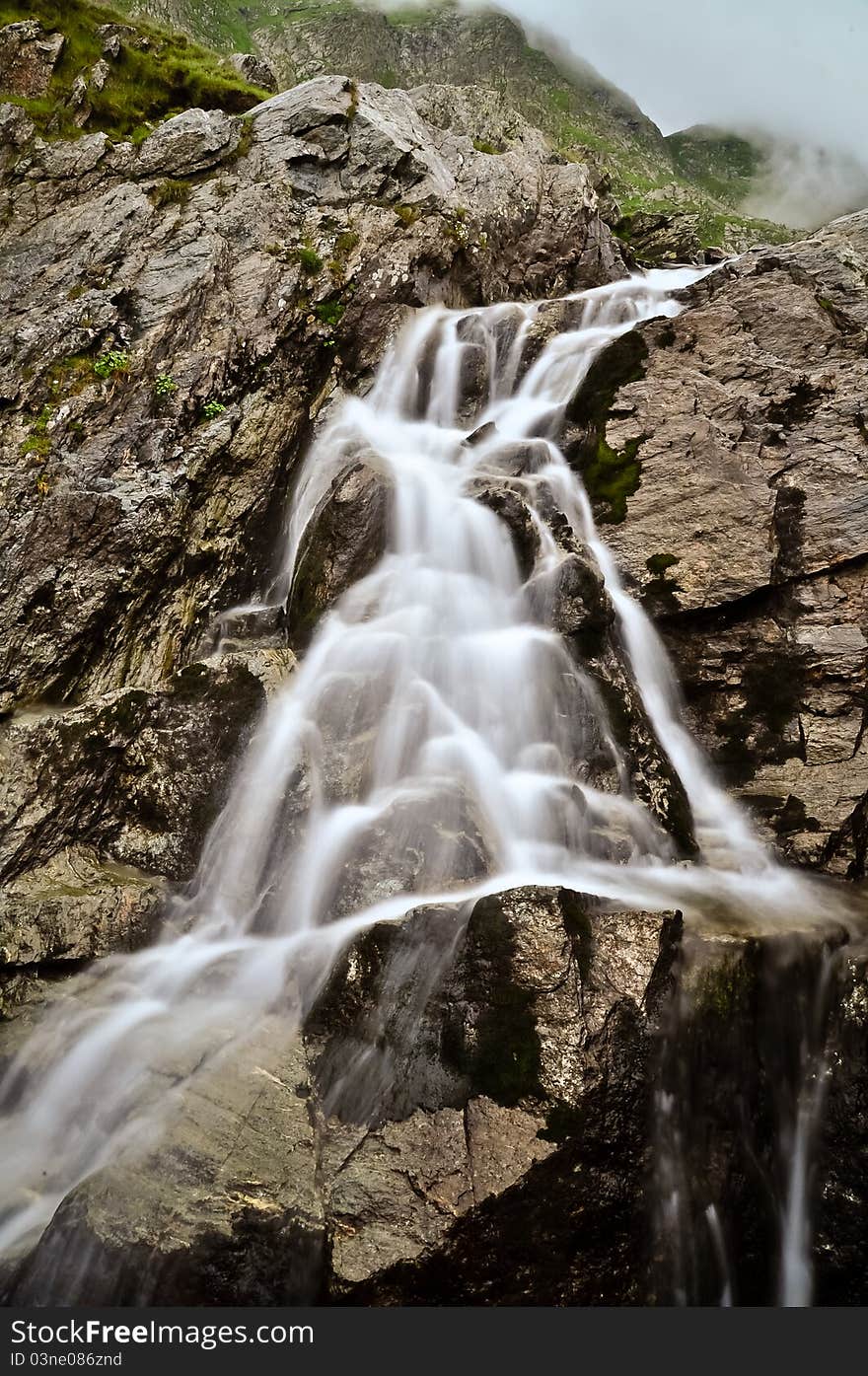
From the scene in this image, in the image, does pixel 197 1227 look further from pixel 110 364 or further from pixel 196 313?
pixel 196 313

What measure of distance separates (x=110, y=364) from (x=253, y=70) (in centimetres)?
1628

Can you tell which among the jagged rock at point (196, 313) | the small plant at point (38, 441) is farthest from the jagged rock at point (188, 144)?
the small plant at point (38, 441)

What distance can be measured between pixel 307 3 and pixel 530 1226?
298 ft

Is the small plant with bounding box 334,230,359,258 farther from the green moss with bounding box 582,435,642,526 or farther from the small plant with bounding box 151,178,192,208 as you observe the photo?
the green moss with bounding box 582,435,642,526

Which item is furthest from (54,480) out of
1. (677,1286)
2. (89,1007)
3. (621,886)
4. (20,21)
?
(20,21)

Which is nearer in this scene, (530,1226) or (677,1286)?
(530,1226)

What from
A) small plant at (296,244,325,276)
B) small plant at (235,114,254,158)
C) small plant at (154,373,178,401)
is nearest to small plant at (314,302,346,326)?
small plant at (296,244,325,276)

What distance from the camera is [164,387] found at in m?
12.7

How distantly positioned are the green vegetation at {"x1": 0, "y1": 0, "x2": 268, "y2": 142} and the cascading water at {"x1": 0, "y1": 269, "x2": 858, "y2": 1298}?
44.1 ft

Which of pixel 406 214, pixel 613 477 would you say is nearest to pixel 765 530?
pixel 613 477

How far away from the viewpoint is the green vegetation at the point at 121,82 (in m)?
18.2

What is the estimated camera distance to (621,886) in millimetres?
7410

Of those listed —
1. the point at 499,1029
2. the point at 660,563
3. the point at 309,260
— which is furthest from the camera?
the point at 309,260

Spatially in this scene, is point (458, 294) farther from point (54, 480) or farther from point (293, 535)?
point (54, 480)
